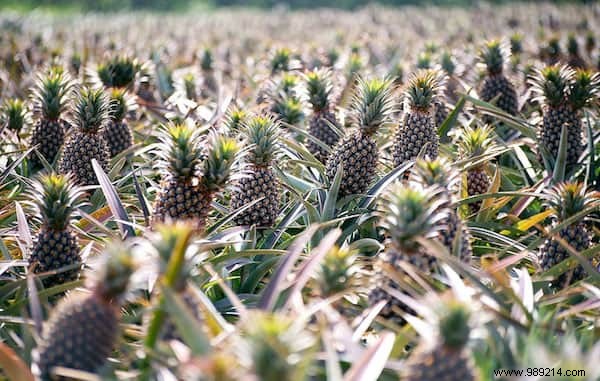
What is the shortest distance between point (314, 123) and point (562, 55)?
3.41 metres

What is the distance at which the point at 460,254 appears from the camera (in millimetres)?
1998

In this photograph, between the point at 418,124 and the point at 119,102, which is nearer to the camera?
the point at 418,124

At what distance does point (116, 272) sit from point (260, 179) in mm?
1159

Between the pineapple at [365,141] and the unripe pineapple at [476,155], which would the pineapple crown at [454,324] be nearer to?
the pineapple at [365,141]

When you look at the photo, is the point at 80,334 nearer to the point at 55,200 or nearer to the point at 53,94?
the point at 55,200

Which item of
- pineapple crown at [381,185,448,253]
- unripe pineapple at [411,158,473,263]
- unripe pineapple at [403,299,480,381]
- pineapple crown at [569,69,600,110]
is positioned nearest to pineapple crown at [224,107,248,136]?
unripe pineapple at [411,158,473,263]

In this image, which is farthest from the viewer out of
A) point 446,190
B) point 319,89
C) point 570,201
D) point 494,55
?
point 494,55

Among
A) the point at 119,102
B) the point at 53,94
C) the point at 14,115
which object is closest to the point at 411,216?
the point at 119,102

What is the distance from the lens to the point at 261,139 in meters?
2.53

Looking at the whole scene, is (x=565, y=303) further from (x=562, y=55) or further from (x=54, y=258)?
(x=562, y=55)

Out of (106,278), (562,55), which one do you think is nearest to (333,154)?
(106,278)

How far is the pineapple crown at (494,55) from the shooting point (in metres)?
4.05

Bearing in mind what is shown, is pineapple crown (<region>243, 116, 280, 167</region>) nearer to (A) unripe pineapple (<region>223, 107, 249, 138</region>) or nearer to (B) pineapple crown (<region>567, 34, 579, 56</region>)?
(A) unripe pineapple (<region>223, 107, 249, 138</region>)

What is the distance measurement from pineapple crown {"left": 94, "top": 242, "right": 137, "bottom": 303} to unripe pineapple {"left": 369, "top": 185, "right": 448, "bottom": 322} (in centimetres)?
67
